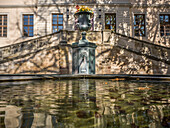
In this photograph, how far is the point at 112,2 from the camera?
Answer: 16953 mm

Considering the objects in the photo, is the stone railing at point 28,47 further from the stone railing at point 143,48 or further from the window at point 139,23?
the window at point 139,23

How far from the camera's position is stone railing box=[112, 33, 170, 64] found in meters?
11.5

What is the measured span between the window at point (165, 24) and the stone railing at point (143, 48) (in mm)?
6668

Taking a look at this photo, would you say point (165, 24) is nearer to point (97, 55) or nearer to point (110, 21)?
point (110, 21)

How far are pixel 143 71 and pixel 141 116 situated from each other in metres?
11.1

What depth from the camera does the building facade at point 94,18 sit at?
17.0 meters

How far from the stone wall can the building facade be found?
18.1 feet

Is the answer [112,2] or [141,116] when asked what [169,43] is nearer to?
[112,2]

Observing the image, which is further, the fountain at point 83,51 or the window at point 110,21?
the window at point 110,21

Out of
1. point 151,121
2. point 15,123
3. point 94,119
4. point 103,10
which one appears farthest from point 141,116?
point 103,10

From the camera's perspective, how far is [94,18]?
17156 millimetres

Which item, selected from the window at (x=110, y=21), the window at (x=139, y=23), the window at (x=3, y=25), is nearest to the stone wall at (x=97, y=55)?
the window at (x=110, y=21)

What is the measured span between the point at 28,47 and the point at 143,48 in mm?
7798

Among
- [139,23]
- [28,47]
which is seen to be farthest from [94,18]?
[28,47]
